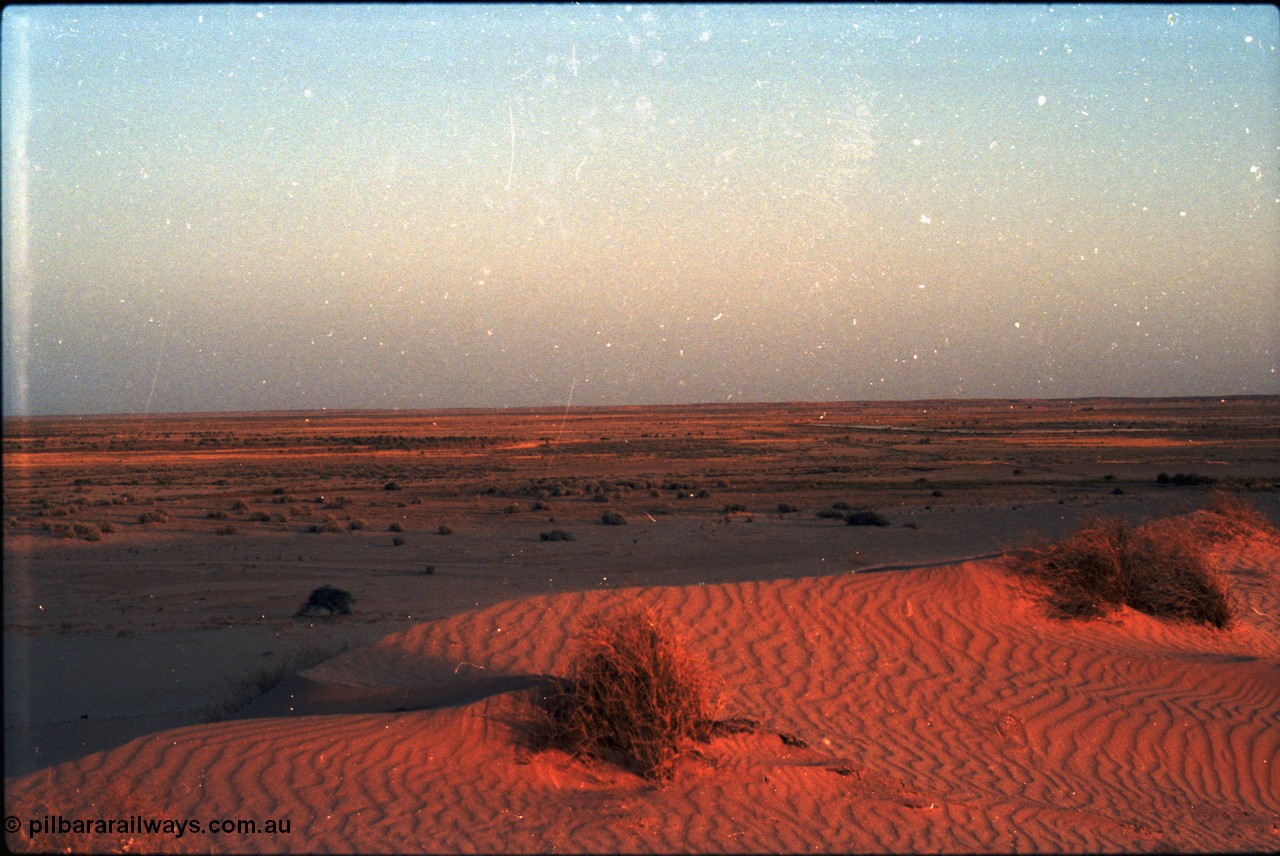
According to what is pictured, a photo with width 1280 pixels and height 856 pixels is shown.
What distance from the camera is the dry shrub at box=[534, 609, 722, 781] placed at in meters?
7.99

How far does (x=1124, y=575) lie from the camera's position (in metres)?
14.8

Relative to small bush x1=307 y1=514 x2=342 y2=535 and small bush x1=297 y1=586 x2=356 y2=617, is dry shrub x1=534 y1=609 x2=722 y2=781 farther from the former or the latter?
small bush x1=307 y1=514 x2=342 y2=535

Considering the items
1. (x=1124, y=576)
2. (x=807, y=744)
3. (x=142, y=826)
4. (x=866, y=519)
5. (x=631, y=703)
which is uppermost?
(x=631, y=703)

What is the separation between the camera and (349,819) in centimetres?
718

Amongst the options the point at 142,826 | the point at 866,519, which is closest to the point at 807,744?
the point at 142,826

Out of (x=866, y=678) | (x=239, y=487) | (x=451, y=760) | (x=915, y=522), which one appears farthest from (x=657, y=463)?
(x=451, y=760)

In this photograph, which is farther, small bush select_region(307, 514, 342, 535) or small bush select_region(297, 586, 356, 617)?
small bush select_region(307, 514, 342, 535)

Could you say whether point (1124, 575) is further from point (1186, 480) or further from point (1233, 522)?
point (1186, 480)

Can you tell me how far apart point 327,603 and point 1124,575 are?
Answer: 13.2m

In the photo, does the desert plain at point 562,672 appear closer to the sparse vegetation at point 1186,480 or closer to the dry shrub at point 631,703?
the dry shrub at point 631,703

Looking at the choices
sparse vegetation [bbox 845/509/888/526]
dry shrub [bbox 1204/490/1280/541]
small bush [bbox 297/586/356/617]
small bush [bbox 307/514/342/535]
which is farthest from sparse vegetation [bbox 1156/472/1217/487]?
small bush [bbox 297/586/356/617]

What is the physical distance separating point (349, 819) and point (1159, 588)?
1234 centimetres

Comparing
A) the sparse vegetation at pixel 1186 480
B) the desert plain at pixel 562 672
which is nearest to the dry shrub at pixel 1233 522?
the desert plain at pixel 562 672

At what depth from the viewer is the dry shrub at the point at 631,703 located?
7986 millimetres
